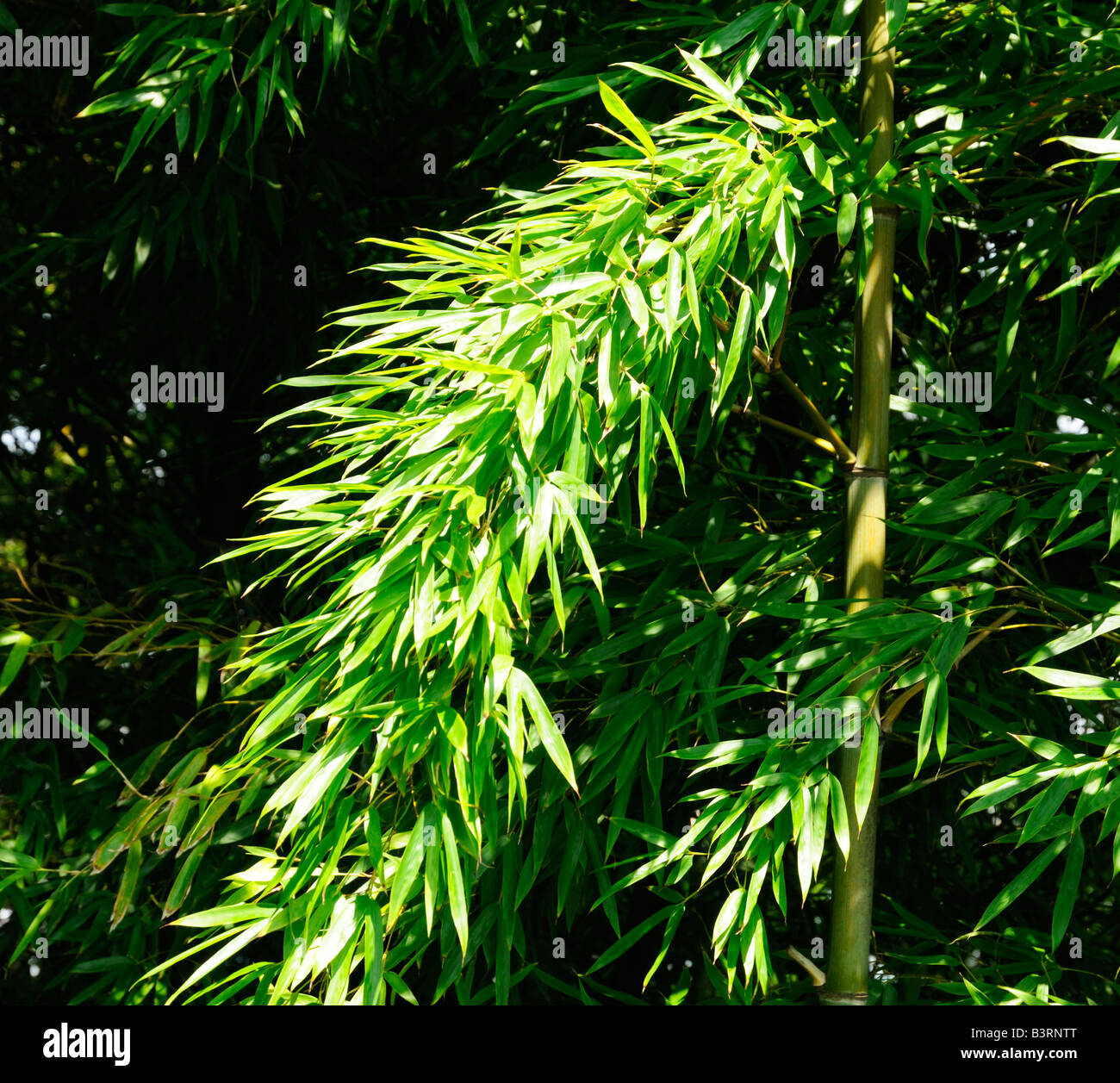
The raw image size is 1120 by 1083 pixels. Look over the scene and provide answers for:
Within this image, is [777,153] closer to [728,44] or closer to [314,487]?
[728,44]

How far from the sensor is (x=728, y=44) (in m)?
1.37

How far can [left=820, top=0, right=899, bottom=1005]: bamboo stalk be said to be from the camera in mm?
1454

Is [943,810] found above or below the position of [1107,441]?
below

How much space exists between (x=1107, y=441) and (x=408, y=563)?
3.04 ft

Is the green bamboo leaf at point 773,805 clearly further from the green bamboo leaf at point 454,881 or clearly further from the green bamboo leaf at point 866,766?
the green bamboo leaf at point 454,881

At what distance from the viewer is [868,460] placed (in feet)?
4.95

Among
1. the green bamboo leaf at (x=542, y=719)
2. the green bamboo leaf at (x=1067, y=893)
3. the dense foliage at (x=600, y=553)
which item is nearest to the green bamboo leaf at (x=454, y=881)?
the dense foliage at (x=600, y=553)

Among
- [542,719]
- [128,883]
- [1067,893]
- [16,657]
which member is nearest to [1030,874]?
[1067,893]

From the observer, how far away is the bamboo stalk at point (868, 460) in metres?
1.45

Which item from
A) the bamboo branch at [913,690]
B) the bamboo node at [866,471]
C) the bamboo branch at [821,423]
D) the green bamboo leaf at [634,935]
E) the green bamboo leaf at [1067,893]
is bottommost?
the green bamboo leaf at [634,935]

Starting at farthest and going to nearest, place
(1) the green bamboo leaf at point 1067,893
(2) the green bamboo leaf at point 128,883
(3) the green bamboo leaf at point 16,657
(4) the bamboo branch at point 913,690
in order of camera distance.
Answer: (3) the green bamboo leaf at point 16,657
(2) the green bamboo leaf at point 128,883
(4) the bamboo branch at point 913,690
(1) the green bamboo leaf at point 1067,893

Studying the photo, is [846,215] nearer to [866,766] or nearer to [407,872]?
[866,766]

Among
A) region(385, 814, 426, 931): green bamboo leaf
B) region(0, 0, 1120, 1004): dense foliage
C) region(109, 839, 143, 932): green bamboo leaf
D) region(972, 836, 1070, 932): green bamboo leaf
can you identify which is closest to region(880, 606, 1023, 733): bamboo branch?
region(0, 0, 1120, 1004): dense foliage
